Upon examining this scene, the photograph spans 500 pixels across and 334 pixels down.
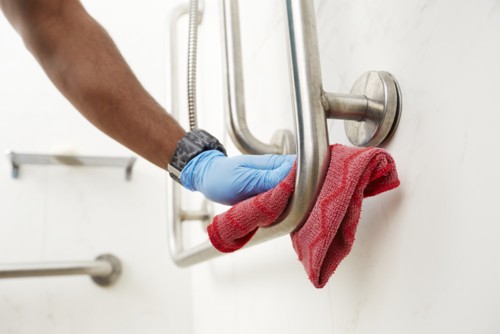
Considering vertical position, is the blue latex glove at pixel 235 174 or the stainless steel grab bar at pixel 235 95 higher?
the stainless steel grab bar at pixel 235 95

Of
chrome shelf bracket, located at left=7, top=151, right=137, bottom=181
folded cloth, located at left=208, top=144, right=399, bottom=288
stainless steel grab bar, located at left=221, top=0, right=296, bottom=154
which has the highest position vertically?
chrome shelf bracket, located at left=7, top=151, right=137, bottom=181

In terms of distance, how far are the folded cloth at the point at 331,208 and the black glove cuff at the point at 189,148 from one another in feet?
0.42

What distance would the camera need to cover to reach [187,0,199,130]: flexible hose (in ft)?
1.93

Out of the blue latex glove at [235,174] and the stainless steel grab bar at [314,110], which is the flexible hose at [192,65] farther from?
the stainless steel grab bar at [314,110]

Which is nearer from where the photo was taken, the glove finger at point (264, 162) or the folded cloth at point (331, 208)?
the folded cloth at point (331, 208)

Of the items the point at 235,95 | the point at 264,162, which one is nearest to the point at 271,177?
the point at 264,162

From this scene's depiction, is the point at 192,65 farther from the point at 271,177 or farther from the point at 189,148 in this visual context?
the point at 271,177

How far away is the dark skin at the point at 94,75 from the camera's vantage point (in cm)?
56

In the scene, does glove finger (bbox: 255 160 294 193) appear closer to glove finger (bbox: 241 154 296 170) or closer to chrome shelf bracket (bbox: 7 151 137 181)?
glove finger (bbox: 241 154 296 170)

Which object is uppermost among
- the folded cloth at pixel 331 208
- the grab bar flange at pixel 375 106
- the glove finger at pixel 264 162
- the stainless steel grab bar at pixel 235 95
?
the stainless steel grab bar at pixel 235 95

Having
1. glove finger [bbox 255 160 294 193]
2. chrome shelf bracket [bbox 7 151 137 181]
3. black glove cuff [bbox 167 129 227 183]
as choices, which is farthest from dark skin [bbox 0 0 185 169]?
chrome shelf bracket [bbox 7 151 137 181]

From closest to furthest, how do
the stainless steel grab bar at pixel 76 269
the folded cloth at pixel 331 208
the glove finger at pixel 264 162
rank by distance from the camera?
the folded cloth at pixel 331 208 → the glove finger at pixel 264 162 → the stainless steel grab bar at pixel 76 269

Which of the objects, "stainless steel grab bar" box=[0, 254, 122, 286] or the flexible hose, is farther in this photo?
"stainless steel grab bar" box=[0, 254, 122, 286]

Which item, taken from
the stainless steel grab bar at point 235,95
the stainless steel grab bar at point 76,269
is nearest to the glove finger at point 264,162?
the stainless steel grab bar at point 235,95
